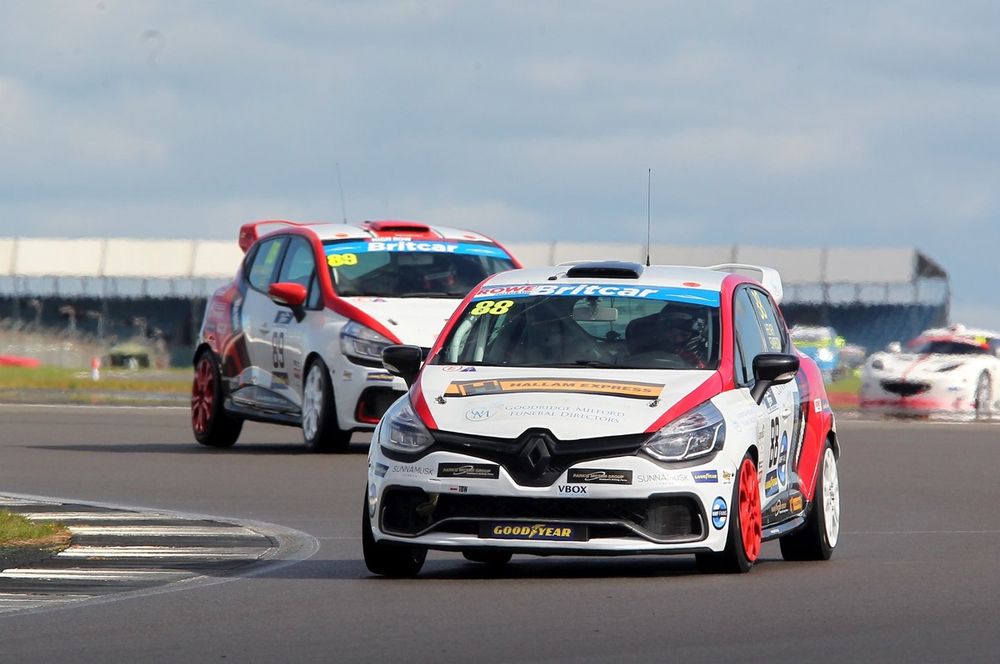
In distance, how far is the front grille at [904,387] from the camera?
96.6ft

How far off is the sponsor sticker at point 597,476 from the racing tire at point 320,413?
8759 millimetres

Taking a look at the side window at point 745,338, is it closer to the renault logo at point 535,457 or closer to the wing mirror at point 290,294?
the renault logo at point 535,457

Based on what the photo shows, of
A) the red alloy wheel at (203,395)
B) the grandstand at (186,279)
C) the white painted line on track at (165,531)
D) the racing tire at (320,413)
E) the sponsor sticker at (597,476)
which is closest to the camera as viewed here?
the sponsor sticker at (597,476)

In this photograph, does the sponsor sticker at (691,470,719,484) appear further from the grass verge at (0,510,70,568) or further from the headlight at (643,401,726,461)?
the grass verge at (0,510,70,568)

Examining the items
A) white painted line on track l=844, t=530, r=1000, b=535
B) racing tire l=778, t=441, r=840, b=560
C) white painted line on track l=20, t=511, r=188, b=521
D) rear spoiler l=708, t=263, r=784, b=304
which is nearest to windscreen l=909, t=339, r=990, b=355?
white painted line on track l=844, t=530, r=1000, b=535

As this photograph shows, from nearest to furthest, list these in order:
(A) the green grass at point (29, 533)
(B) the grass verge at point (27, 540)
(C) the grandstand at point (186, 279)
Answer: (B) the grass verge at point (27, 540)
(A) the green grass at point (29, 533)
(C) the grandstand at point (186, 279)

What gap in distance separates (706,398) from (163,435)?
12.9 metres

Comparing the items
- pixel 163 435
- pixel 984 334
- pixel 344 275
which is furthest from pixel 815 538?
pixel 984 334

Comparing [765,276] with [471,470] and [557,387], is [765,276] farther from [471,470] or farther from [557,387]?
[471,470]

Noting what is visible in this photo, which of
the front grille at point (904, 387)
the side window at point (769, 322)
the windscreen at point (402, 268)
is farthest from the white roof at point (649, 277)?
the front grille at point (904, 387)

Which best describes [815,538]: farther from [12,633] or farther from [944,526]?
[12,633]

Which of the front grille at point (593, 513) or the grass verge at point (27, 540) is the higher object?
the front grille at point (593, 513)

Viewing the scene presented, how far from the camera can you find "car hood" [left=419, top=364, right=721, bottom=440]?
31.0ft

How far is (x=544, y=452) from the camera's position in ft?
30.7
